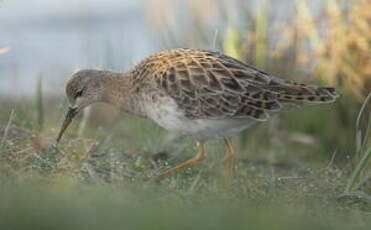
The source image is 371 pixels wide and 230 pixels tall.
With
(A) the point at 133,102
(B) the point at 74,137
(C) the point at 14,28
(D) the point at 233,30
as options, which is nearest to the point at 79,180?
(A) the point at 133,102

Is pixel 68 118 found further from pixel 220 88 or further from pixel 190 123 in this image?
pixel 220 88

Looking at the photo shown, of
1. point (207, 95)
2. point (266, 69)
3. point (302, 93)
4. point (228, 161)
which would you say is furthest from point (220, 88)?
point (266, 69)

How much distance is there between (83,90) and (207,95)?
1.28 meters

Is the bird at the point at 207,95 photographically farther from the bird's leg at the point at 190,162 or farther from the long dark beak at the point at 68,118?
the long dark beak at the point at 68,118

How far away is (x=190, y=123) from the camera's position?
641cm

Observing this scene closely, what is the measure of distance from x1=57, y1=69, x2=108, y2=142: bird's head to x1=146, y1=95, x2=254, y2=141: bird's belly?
0.86 m

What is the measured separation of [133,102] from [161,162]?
0.66 m

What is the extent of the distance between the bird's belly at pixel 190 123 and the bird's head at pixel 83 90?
863 mm

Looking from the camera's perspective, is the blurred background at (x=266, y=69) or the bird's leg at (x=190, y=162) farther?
the blurred background at (x=266, y=69)

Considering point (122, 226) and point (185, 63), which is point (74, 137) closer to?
point (185, 63)

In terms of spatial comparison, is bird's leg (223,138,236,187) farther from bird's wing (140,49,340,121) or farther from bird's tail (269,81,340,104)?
bird's tail (269,81,340,104)

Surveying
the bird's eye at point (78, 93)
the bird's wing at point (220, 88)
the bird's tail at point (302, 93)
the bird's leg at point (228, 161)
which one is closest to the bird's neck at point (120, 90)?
the bird's eye at point (78, 93)

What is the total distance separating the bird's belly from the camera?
6.38m

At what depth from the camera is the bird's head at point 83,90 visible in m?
7.22
